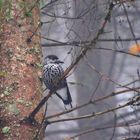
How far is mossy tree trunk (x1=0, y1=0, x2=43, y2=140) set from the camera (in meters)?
1.45

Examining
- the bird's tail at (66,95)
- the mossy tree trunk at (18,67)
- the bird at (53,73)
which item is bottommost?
the bird's tail at (66,95)

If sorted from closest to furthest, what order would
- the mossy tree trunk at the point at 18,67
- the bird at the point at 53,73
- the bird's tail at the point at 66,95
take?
the mossy tree trunk at the point at 18,67
the bird at the point at 53,73
the bird's tail at the point at 66,95

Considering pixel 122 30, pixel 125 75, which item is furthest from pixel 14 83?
pixel 125 75

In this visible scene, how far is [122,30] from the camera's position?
149 inches

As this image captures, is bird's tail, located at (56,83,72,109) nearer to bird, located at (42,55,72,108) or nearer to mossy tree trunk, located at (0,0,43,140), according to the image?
bird, located at (42,55,72,108)

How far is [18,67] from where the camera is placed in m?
1.52

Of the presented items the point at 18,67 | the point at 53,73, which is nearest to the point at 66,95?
the point at 53,73

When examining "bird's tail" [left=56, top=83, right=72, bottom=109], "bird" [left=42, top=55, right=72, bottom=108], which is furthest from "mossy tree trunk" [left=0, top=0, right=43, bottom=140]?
"bird's tail" [left=56, top=83, right=72, bottom=109]

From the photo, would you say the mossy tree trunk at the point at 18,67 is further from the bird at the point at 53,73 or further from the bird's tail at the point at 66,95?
the bird's tail at the point at 66,95

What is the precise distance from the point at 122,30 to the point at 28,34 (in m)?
2.24

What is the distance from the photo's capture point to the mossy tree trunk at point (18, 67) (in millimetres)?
1448

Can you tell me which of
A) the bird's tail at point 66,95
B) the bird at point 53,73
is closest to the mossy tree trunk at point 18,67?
the bird at point 53,73

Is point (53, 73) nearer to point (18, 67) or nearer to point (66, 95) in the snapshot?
point (66, 95)

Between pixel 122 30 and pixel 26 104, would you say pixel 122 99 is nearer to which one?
pixel 122 30
